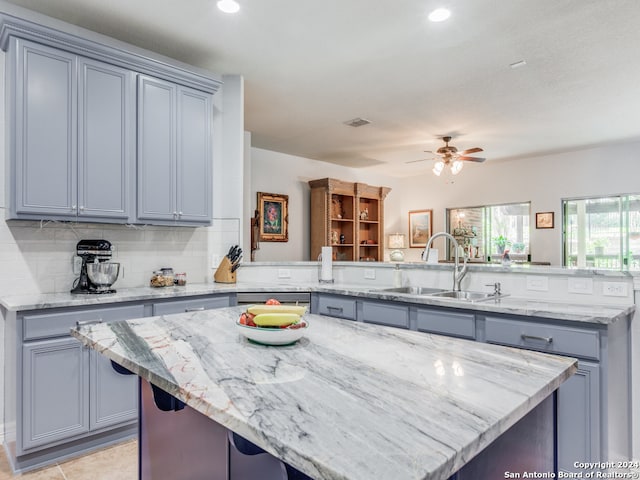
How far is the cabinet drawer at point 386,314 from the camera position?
8.94 feet

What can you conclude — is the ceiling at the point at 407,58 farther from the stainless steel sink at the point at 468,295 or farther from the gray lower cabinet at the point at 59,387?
the gray lower cabinet at the point at 59,387

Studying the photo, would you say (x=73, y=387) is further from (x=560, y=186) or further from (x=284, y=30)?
(x=560, y=186)

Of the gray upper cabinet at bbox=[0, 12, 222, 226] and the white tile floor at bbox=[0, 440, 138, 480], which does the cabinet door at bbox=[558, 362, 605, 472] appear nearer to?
the white tile floor at bbox=[0, 440, 138, 480]

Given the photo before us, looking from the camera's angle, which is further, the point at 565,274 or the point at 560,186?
the point at 560,186

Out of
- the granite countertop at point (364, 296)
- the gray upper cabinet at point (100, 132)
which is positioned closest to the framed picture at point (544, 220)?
the granite countertop at point (364, 296)

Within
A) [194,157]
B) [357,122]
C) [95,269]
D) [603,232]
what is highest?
[357,122]

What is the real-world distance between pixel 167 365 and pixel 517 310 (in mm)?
1803

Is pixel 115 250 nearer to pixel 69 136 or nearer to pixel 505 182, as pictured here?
pixel 69 136

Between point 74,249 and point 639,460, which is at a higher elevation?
point 74,249

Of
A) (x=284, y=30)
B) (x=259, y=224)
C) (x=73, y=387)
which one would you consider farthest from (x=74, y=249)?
(x=259, y=224)

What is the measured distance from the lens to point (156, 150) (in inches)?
120

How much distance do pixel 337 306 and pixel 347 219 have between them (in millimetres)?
4005

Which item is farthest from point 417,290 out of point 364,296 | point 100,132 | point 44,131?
point 44,131

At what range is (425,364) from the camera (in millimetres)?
1135
